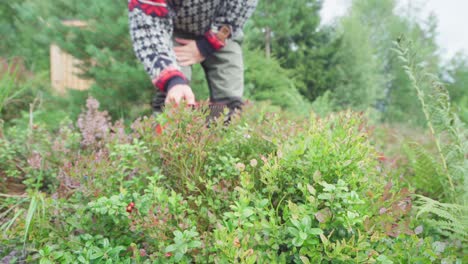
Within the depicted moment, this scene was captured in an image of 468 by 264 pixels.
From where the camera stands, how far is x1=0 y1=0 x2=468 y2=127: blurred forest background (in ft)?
14.5

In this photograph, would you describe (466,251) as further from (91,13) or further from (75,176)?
(91,13)

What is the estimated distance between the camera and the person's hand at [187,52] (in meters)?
2.66

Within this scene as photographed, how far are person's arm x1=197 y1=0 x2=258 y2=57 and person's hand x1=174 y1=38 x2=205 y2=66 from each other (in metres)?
0.03

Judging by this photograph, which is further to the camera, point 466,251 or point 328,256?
point 466,251

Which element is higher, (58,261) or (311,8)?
(311,8)

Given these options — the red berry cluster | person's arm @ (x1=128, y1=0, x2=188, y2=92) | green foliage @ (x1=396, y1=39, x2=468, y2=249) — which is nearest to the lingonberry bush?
the red berry cluster

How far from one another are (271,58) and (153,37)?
6.61 meters

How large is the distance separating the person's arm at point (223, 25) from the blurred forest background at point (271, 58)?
44.4 inches

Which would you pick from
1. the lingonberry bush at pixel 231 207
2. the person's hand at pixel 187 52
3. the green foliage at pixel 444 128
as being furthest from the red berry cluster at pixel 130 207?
the person's hand at pixel 187 52

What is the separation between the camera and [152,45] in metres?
2.27

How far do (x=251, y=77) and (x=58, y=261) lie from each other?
14.8ft

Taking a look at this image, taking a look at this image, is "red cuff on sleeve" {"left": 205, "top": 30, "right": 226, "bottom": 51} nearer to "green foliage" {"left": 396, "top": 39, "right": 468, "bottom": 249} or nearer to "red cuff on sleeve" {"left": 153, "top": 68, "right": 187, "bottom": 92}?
"red cuff on sleeve" {"left": 153, "top": 68, "right": 187, "bottom": 92}

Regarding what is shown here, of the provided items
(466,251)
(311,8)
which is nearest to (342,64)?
(311,8)

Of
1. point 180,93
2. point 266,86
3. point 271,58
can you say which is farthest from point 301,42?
point 180,93
